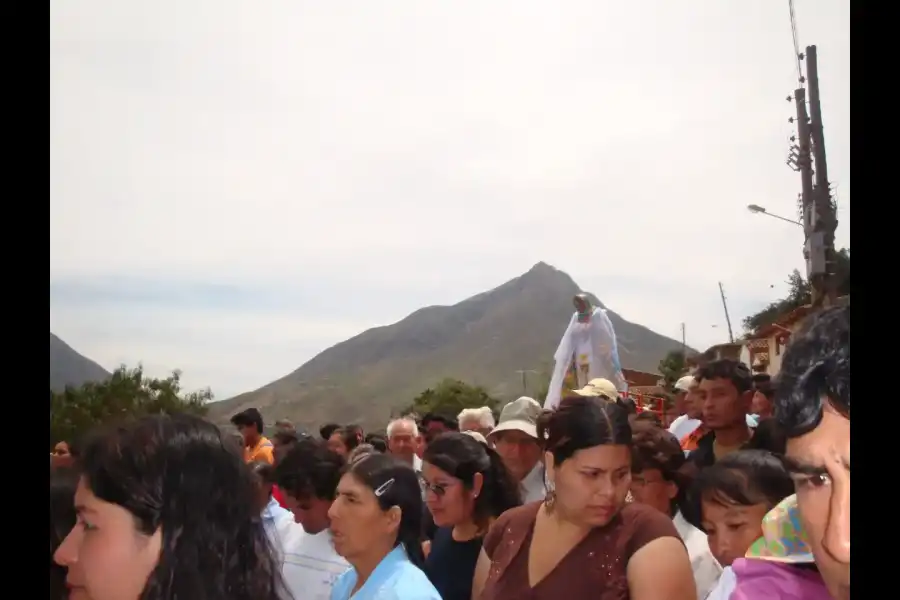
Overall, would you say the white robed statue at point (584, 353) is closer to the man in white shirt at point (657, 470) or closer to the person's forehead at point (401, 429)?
the man in white shirt at point (657, 470)

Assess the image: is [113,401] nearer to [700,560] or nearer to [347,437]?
[700,560]

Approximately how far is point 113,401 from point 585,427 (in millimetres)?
897

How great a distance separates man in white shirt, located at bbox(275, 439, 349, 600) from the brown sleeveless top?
699 mm

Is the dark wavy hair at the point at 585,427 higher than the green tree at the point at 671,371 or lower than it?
lower

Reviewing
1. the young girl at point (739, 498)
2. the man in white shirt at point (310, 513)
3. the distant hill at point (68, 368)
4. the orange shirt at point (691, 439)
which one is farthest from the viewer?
the orange shirt at point (691, 439)

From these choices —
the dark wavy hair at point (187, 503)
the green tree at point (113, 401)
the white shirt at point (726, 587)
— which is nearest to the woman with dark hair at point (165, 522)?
the dark wavy hair at point (187, 503)

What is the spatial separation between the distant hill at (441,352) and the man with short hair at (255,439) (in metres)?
0.11

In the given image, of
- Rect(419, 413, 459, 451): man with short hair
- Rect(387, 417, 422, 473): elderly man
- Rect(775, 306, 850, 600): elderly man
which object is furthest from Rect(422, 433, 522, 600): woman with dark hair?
Rect(419, 413, 459, 451): man with short hair

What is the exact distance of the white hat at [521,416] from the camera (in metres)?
2.26

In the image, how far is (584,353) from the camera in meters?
2.48

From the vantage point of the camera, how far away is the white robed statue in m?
2.28

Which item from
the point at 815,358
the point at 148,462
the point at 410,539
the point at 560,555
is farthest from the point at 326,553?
the point at 815,358
